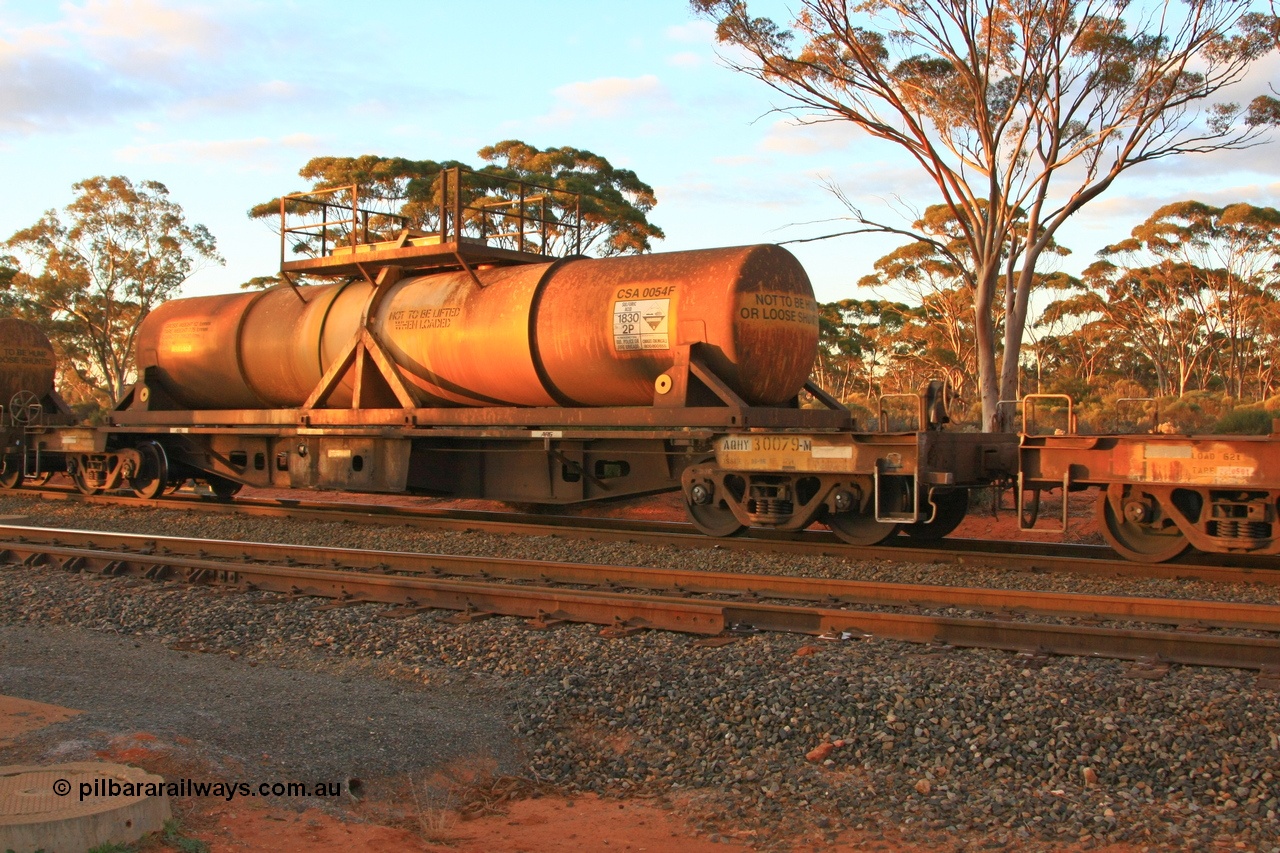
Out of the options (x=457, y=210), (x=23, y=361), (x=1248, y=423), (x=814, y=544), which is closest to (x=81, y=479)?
(x=23, y=361)

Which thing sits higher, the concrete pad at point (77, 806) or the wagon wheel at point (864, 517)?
the wagon wheel at point (864, 517)

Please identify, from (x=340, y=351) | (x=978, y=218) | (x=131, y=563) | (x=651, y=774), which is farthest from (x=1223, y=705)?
(x=978, y=218)

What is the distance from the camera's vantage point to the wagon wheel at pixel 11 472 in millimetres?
→ 19031

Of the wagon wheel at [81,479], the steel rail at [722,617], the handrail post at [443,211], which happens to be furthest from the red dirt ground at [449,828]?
the wagon wheel at [81,479]

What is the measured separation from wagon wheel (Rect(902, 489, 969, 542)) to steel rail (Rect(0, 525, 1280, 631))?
290 cm

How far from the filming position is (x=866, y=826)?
4.50 metres

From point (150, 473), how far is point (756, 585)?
38.7 feet

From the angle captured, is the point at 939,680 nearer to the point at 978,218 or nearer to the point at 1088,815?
the point at 1088,815

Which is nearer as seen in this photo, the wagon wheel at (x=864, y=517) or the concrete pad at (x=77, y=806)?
the concrete pad at (x=77, y=806)

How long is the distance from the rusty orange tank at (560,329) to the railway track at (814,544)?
5.06 feet

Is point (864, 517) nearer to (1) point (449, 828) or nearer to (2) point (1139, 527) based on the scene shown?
(2) point (1139, 527)

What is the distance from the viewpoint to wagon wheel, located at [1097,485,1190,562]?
9797 mm

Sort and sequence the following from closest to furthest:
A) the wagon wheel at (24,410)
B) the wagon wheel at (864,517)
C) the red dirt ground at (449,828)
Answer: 1. the red dirt ground at (449,828)
2. the wagon wheel at (864,517)
3. the wagon wheel at (24,410)

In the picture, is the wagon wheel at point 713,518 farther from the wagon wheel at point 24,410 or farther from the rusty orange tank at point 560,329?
the wagon wheel at point 24,410
